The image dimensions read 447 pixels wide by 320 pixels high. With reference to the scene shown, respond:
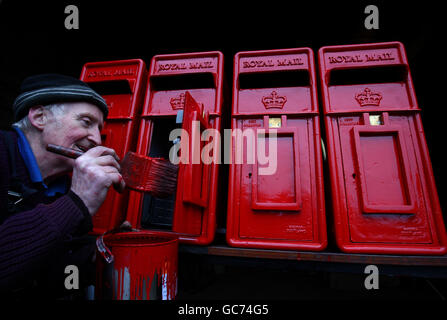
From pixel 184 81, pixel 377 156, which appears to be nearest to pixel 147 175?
pixel 184 81

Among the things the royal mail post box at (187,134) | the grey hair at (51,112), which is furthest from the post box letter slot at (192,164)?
the grey hair at (51,112)

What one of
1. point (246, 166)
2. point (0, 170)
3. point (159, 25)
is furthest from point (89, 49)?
point (246, 166)

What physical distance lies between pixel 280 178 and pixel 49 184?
1.31m

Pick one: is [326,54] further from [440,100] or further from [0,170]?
[0,170]

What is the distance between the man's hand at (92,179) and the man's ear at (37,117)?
43 cm

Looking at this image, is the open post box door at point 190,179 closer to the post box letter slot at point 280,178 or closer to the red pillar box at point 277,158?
the red pillar box at point 277,158

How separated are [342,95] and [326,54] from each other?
1.08 feet

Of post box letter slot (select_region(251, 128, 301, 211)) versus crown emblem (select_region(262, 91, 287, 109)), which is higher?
crown emblem (select_region(262, 91, 287, 109))

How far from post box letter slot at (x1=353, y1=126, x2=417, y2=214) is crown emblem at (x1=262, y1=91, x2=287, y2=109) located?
46 cm

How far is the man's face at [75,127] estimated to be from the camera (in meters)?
1.00

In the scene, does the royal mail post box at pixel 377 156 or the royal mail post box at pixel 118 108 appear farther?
the royal mail post box at pixel 118 108

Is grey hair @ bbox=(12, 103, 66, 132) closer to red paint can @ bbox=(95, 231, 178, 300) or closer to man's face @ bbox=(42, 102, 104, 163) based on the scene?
man's face @ bbox=(42, 102, 104, 163)

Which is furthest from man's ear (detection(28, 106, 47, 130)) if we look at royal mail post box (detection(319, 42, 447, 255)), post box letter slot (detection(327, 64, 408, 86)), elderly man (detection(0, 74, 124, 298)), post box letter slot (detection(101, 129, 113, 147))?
post box letter slot (detection(327, 64, 408, 86))

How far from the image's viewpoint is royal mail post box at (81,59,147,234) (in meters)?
1.26
